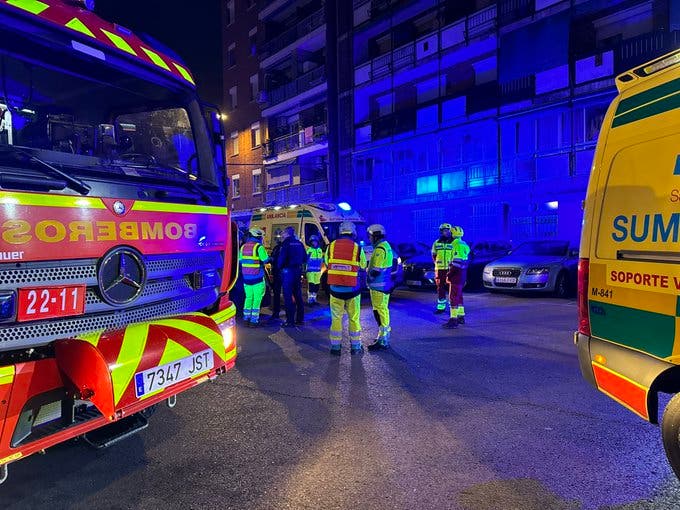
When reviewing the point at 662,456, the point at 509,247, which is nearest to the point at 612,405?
the point at 662,456

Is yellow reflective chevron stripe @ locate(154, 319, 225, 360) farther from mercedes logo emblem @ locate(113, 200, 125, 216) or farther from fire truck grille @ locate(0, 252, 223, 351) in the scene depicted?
mercedes logo emblem @ locate(113, 200, 125, 216)

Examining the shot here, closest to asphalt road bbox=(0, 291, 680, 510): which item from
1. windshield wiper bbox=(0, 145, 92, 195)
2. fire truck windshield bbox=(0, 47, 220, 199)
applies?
windshield wiper bbox=(0, 145, 92, 195)

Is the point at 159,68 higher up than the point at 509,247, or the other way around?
the point at 159,68

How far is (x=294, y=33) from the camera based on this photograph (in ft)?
90.8

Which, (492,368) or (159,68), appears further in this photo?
(492,368)

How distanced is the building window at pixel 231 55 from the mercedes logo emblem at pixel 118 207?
3402cm

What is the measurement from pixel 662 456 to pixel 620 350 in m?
1.06

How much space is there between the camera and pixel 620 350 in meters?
2.91

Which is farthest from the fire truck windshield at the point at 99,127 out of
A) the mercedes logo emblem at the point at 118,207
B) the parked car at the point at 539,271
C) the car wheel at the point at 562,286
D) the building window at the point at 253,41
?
the building window at the point at 253,41

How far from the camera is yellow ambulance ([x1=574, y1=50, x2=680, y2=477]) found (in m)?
2.56

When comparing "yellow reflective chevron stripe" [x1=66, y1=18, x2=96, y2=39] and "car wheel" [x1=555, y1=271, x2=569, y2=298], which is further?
"car wheel" [x1=555, y1=271, x2=569, y2=298]

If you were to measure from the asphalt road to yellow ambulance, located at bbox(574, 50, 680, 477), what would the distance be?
2.28 feet

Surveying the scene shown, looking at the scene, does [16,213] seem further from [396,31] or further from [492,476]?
[396,31]

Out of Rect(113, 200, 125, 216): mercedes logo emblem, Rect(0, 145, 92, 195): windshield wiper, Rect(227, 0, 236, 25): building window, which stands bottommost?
Rect(113, 200, 125, 216): mercedes logo emblem
